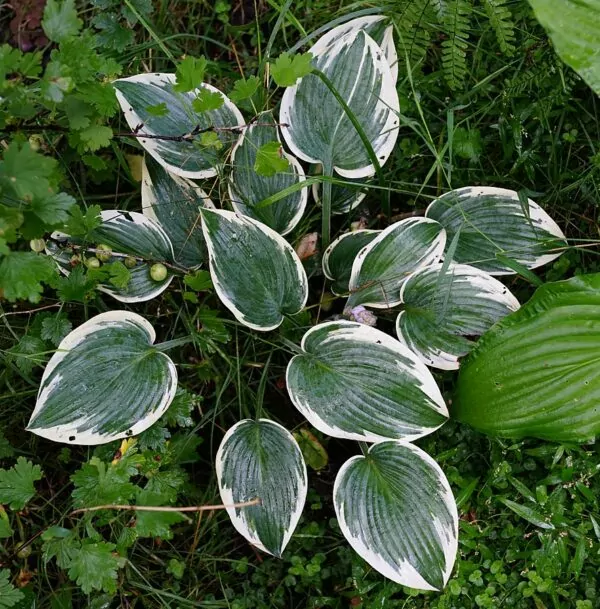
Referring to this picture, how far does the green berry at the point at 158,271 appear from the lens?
1.44 meters

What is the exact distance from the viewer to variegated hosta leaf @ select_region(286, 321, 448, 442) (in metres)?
1.34

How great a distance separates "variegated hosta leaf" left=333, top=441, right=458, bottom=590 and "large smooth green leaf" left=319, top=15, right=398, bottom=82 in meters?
0.85

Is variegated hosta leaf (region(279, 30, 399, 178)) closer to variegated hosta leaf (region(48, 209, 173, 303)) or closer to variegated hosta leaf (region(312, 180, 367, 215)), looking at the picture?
variegated hosta leaf (region(312, 180, 367, 215))

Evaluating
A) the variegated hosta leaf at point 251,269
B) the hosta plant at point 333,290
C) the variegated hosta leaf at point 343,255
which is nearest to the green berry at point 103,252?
the hosta plant at point 333,290

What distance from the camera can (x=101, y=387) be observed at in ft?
4.46

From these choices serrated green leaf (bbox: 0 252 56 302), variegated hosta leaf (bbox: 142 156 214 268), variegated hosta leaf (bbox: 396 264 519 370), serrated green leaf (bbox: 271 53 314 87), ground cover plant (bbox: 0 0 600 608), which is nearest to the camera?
serrated green leaf (bbox: 0 252 56 302)

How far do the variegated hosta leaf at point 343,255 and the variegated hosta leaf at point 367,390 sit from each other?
0.55 feet

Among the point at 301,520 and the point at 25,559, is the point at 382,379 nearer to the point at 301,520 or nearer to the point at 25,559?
the point at 301,520

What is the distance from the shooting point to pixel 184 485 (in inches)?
60.0

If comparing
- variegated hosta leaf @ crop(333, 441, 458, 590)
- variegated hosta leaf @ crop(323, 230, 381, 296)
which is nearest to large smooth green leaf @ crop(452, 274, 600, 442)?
variegated hosta leaf @ crop(333, 441, 458, 590)

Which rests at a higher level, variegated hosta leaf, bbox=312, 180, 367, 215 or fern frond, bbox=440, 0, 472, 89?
fern frond, bbox=440, 0, 472, 89

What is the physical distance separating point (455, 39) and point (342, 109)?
296 millimetres

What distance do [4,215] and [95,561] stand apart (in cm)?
60

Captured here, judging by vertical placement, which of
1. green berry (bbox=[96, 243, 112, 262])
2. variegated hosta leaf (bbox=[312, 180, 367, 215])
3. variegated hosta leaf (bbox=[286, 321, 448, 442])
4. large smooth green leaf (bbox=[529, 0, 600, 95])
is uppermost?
large smooth green leaf (bbox=[529, 0, 600, 95])
